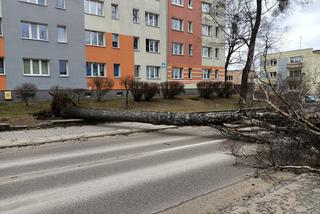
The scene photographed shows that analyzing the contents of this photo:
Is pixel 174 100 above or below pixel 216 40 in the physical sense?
below

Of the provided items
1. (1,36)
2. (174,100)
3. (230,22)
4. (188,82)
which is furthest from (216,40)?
(1,36)

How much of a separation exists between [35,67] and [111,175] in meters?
21.2

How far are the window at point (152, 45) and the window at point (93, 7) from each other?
681cm

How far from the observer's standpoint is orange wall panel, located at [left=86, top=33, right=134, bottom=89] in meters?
27.3

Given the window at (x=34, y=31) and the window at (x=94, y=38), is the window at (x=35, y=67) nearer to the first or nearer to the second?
the window at (x=34, y=31)

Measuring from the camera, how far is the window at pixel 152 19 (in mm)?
32312

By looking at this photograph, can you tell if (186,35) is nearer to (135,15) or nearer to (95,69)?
(135,15)

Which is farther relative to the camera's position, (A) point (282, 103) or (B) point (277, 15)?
(B) point (277, 15)

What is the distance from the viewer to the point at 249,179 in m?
5.10

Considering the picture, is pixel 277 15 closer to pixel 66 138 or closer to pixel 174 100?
pixel 174 100

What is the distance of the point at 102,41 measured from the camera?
28297 mm

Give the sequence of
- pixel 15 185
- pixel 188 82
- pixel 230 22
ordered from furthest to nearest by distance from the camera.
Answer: pixel 188 82 < pixel 230 22 < pixel 15 185

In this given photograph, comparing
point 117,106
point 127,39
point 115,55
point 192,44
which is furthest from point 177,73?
point 117,106

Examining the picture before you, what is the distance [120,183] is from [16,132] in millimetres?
7593
